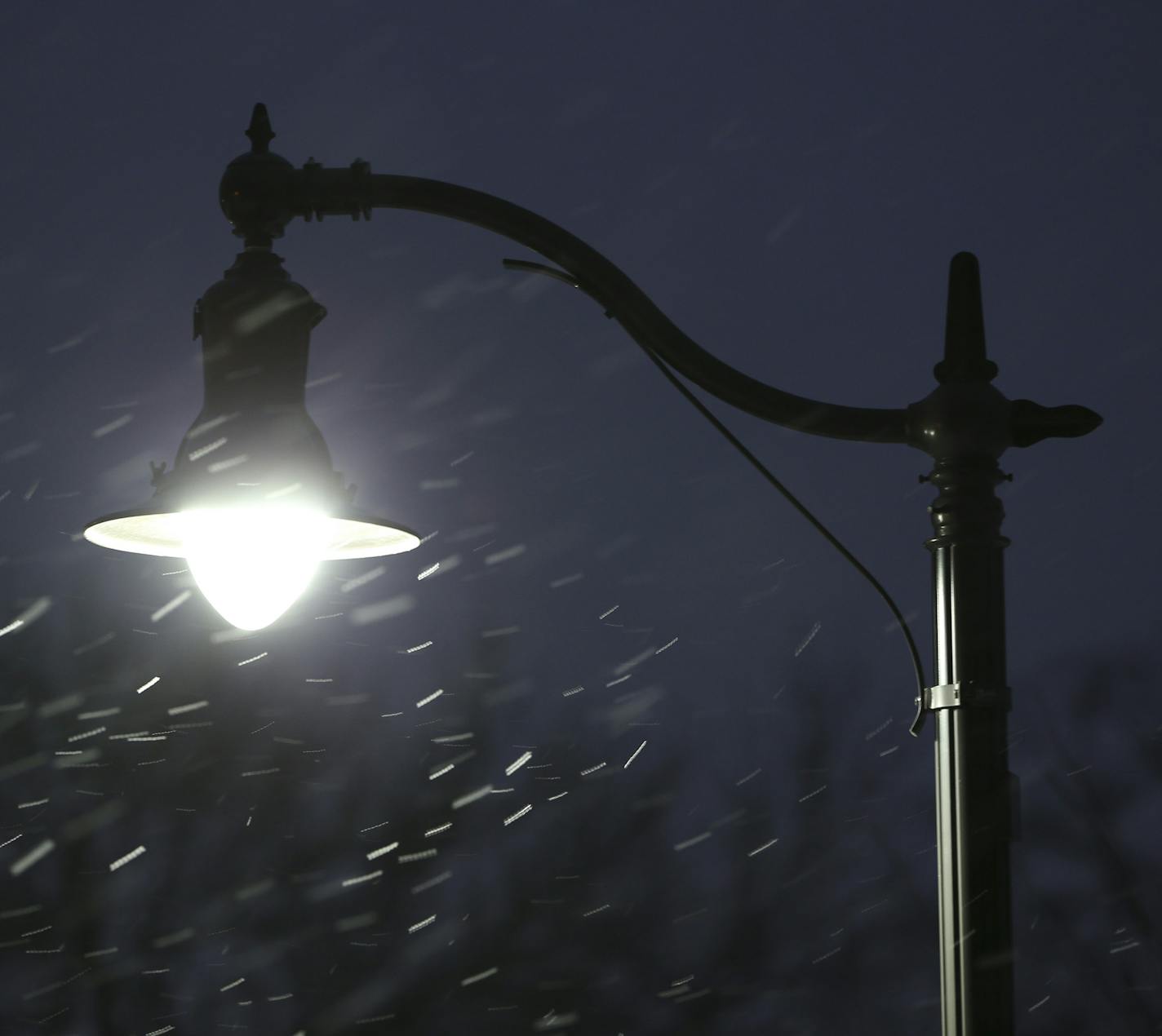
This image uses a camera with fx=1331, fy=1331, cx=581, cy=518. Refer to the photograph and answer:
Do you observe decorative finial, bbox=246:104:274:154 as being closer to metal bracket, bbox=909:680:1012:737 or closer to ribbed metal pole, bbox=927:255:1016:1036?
ribbed metal pole, bbox=927:255:1016:1036

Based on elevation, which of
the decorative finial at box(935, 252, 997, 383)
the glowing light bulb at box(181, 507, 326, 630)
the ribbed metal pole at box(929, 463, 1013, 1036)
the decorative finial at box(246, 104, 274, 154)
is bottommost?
the ribbed metal pole at box(929, 463, 1013, 1036)

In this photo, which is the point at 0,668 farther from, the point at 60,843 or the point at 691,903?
the point at 691,903

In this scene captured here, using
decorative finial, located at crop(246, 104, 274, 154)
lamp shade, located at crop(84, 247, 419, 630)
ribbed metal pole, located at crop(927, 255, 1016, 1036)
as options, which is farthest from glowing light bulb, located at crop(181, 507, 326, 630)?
ribbed metal pole, located at crop(927, 255, 1016, 1036)

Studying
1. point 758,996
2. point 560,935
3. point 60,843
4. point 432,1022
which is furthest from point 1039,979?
point 60,843

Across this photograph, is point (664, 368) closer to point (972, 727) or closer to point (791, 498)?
point (791, 498)

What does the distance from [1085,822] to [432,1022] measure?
11960mm

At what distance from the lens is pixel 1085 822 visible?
23.7 meters

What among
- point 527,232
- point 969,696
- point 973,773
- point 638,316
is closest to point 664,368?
point 638,316

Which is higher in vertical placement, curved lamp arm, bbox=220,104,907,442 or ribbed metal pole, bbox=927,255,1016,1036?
curved lamp arm, bbox=220,104,907,442

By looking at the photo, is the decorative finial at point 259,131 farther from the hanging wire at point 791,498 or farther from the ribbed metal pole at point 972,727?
the ribbed metal pole at point 972,727

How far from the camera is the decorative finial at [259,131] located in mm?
2809

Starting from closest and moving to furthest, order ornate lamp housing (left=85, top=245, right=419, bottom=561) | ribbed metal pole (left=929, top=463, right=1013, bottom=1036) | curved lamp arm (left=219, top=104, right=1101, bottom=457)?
1. ribbed metal pole (left=929, top=463, right=1013, bottom=1036)
2. curved lamp arm (left=219, top=104, right=1101, bottom=457)
3. ornate lamp housing (left=85, top=245, right=419, bottom=561)

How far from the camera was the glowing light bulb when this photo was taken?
2.76 metres

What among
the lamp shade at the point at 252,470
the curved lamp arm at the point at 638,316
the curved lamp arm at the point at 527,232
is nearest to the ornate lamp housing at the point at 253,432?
the lamp shade at the point at 252,470
